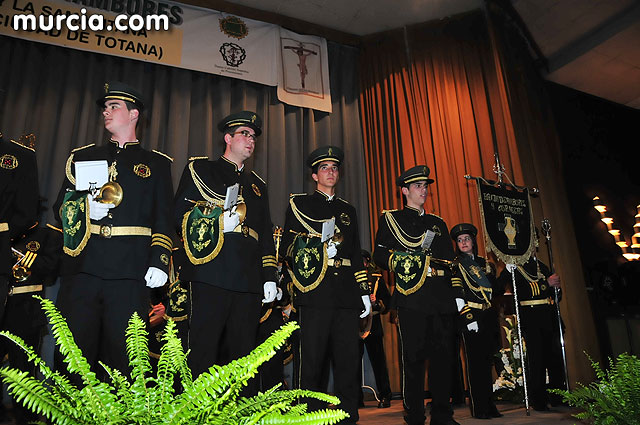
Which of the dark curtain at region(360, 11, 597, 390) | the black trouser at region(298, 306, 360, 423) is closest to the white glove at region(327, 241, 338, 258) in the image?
the black trouser at region(298, 306, 360, 423)

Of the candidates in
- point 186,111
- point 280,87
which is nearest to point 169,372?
point 186,111

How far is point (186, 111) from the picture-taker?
231 inches

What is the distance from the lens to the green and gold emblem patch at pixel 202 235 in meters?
2.68

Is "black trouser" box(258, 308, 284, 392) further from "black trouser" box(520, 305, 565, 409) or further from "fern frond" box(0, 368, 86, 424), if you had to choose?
"fern frond" box(0, 368, 86, 424)

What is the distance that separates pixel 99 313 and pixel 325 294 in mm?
1387

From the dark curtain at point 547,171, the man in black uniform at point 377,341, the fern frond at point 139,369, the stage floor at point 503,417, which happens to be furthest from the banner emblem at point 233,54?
the fern frond at point 139,369

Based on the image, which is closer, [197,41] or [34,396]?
[34,396]

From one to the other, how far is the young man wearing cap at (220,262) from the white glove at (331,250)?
0.43m

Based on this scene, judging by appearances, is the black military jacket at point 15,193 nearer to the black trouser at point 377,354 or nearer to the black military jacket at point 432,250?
the black military jacket at point 432,250

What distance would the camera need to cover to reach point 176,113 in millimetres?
5824

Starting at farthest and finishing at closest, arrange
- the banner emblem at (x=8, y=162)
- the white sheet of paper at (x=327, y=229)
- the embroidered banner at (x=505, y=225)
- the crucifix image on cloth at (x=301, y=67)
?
the crucifix image on cloth at (x=301, y=67) < the embroidered banner at (x=505, y=225) < the white sheet of paper at (x=327, y=229) < the banner emblem at (x=8, y=162)

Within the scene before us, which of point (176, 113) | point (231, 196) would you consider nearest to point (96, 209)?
point (231, 196)

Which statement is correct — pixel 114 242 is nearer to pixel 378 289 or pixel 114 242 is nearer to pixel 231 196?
pixel 231 196

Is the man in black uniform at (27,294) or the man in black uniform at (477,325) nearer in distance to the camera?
the man in black uniform at (27,294)
